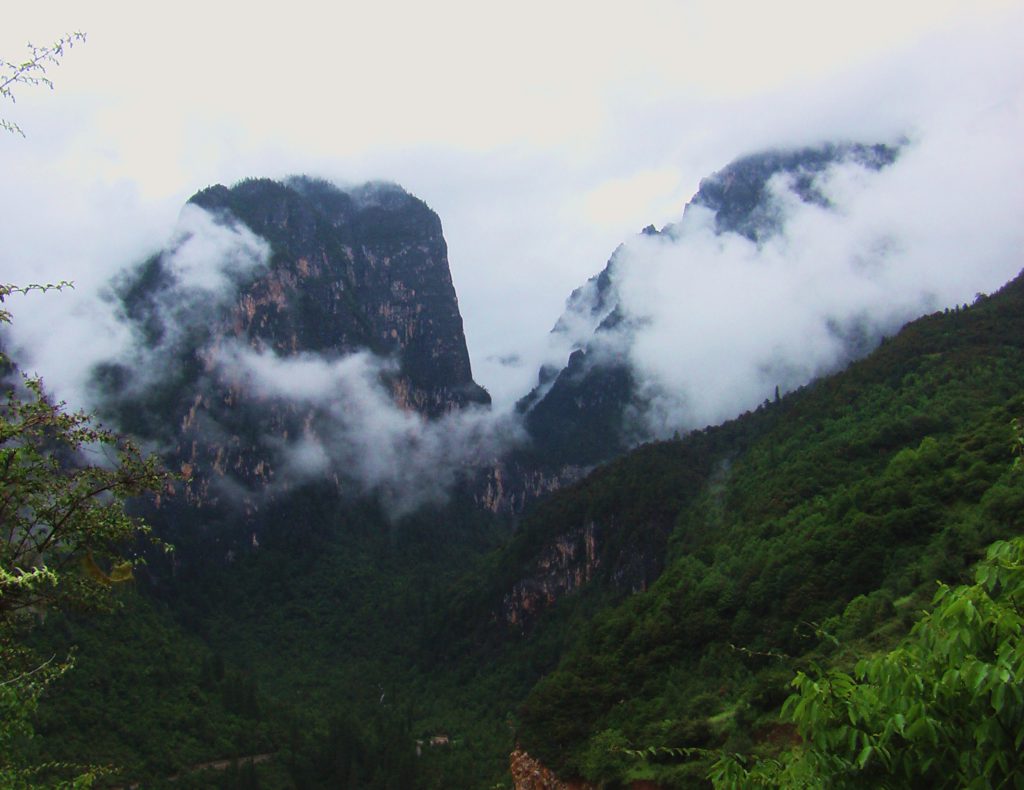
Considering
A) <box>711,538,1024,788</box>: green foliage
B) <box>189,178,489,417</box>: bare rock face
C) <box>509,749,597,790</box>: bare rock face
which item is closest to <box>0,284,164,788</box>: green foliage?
<box>711,538,1024,788</box>: green foliage

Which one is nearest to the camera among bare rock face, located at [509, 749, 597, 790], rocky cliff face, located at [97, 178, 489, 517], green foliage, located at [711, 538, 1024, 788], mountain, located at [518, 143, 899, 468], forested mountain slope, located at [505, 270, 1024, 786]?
green foliage, located at [711, 538, 1024, 788]

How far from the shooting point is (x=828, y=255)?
172m

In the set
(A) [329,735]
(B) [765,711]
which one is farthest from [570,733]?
(A) [329,735]

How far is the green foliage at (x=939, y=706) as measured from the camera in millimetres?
4074

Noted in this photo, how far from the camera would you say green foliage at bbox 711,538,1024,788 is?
13.4 ft

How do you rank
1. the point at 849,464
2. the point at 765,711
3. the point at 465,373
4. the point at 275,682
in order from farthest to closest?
the point at 465,373, the point at 275,682, the point at 849,464, the point at 765,711

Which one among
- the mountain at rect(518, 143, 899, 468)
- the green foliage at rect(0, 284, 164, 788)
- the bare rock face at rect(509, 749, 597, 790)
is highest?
the mountain at rect(518, 143, 899, 468)

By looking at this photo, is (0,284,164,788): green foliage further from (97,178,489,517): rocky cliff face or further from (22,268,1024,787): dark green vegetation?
(97,178,489,517): rocky cliff face

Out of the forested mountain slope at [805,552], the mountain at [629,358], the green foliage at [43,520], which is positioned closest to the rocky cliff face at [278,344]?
the mountain at [629,358]

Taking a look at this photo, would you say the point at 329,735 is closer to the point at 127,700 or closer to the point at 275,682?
the point at 127,700

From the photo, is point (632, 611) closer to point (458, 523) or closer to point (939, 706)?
point (939, 706)

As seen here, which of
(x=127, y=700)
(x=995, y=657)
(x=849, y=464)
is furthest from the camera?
(x=127, y=700)

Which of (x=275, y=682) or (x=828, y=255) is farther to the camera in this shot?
(x=828, y=255)

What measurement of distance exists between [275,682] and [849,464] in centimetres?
7406
